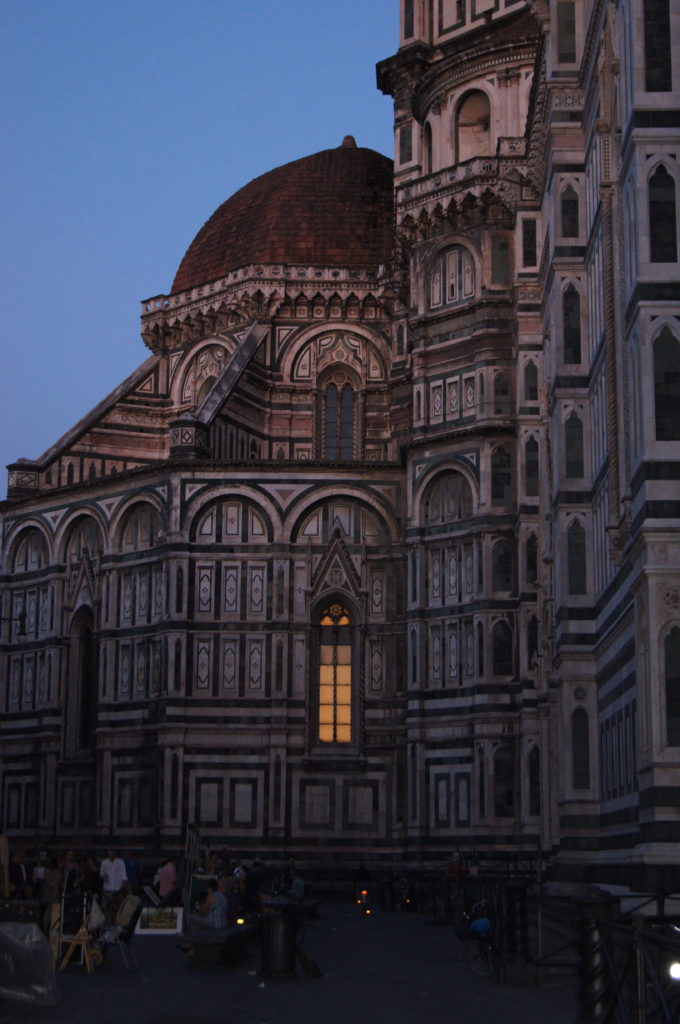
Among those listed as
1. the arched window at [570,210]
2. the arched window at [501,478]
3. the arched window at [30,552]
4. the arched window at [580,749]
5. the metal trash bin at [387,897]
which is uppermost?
the arched window at [570,210]

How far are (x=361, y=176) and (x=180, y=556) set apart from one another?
58.2 feet

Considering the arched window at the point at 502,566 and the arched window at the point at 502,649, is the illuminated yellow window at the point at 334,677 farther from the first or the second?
the arched window at the point at 502,566

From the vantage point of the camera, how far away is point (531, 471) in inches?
1727

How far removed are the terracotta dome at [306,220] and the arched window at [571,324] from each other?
2313 cm

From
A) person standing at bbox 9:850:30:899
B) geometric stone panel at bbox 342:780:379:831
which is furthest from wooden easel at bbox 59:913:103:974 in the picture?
geometric stone panel at bbox 342:780:379:831

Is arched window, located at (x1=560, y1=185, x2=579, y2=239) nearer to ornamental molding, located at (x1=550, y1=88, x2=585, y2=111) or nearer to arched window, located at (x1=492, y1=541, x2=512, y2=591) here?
ornamental molding, located at (x1=550, y1=88, x2=585, y2=111)

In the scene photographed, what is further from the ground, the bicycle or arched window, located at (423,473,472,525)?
arched window, located at (423,473,472,525)

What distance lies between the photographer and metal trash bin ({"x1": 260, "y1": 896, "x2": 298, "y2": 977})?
2034cm

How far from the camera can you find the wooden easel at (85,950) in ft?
68.6

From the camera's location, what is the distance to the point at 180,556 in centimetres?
4831

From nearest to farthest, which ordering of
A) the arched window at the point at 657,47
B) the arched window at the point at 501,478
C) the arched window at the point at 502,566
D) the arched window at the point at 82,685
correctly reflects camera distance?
the arched window at the point at 657,47 → the arched window at the point at 502,566 → the arched window at the point at 501,478 → the arched window at the point at 82,685

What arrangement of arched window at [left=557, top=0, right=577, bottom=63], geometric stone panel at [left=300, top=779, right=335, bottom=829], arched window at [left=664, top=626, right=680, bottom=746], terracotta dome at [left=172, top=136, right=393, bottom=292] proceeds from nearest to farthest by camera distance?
1. arched window at [left=664, top=626, right=680, bottom=746]
2. arched window at [left=557, top=0, right=577, bottom=63]
3. geometric stone panel at [left=300, top=779, right=335, bottom=829]
4. terracotta dome at [left=172, top=136, right=393, bottom=292]

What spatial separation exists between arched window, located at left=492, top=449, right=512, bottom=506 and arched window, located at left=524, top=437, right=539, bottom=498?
171 cm

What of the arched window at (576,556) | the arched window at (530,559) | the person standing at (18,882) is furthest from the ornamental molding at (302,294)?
the person standing at (18,882)
